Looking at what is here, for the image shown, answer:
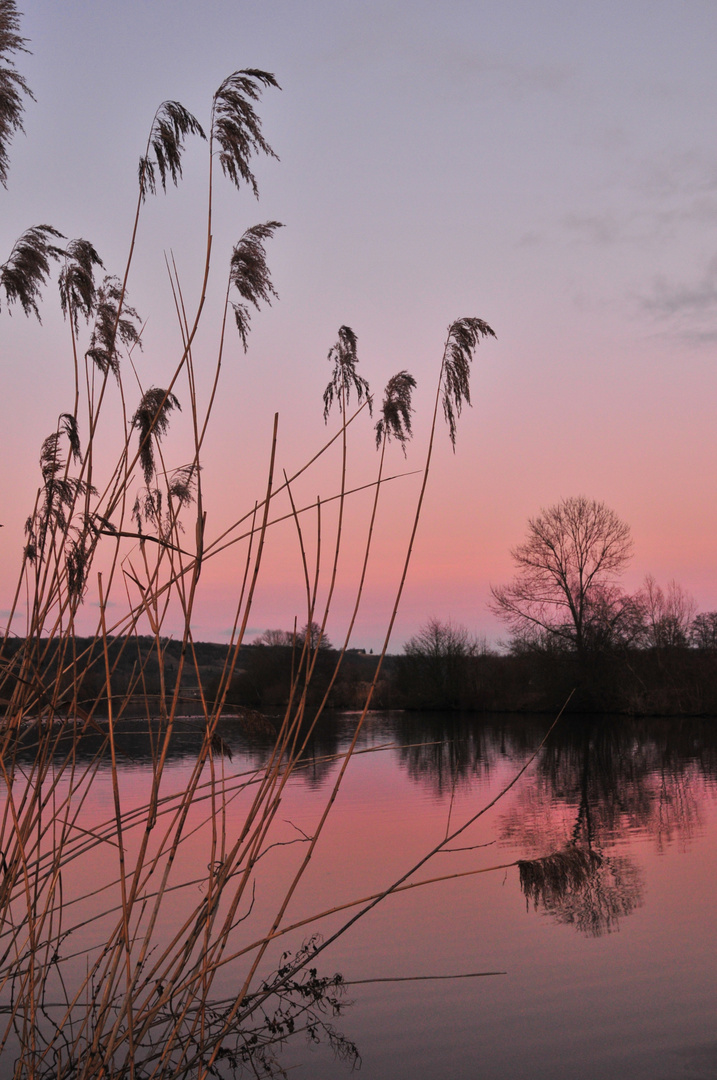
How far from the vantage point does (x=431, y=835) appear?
9289mm

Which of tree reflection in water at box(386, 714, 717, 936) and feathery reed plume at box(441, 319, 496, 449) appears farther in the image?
tree reflection in water at box(386, 714, 717, 936)

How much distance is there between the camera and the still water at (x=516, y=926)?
3916mm

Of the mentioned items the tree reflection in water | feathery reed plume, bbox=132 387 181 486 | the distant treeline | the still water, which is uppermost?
the distant treeline

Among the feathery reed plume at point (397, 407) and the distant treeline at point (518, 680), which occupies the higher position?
the distant treeline at point (518, 680)

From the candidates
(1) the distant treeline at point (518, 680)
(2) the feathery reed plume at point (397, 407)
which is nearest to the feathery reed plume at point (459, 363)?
(2) the feathery reed plume at point (397, 407)

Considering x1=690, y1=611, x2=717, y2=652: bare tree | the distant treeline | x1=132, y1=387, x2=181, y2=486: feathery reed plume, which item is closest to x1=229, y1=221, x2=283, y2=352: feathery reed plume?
x1=132, y1=387, x2=181, y2=486: feathery reed plume

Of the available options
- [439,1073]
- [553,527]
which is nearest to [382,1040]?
[439,1073]

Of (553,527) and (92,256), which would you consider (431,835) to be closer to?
(92,256)

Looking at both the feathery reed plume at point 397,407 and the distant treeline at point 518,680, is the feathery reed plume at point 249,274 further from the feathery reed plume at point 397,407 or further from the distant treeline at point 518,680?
the distant treeline at point 518,680

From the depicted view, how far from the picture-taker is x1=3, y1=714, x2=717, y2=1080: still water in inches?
154

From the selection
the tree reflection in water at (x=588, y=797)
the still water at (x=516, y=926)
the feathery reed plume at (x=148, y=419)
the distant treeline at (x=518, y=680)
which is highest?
the distant treeline at (x=518, y=680)

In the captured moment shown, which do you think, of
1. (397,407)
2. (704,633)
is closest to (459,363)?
(397,407)

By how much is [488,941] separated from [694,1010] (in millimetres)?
1548

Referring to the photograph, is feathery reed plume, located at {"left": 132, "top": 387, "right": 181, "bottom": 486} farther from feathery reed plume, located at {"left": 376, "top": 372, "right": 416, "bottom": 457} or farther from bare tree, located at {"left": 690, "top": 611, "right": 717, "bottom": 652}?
bare tree, located at {"left": 690, "top": 611, "right": 717, "bottom": 652}
